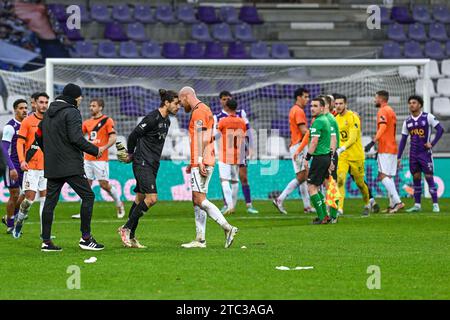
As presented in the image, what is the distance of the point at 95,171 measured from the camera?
66.1ft

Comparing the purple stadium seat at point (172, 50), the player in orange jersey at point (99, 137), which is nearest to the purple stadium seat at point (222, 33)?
the purple stadium seat at point (172, 50)

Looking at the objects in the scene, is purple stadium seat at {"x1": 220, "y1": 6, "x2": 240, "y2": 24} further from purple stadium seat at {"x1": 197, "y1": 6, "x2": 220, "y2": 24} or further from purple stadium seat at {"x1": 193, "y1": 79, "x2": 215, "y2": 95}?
purple stadium seat at {"x1": 193, "y1": 79, "x2": 215, "y2": 95}

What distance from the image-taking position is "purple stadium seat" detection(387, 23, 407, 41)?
104 feet

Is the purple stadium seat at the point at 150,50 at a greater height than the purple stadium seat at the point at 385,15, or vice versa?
the purple stadium seat at the point at 385,15

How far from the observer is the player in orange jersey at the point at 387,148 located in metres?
20.5

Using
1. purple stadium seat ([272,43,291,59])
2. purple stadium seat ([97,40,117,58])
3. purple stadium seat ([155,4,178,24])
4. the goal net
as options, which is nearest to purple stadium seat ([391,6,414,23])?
purple stadium seat ([272,43,291,59])

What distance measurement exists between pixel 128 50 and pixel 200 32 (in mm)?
2397

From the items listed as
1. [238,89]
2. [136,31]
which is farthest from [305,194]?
[136,31]

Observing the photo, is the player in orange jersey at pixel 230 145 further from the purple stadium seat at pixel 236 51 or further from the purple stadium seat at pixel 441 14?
the purple stadium seat at pixel 441 14

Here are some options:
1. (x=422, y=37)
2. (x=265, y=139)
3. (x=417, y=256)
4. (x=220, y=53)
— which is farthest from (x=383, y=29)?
(x=417, y=256)

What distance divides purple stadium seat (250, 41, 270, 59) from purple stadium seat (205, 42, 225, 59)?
0.98m

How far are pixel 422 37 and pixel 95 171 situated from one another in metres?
15.0

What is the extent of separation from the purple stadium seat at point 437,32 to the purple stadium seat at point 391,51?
1750 mm
